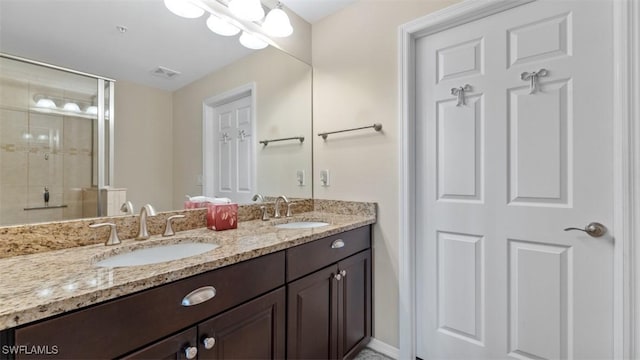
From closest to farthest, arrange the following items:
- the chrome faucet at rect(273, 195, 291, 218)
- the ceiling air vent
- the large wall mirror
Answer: the large wall mirror → the ceiling air vent → the chrome faucet at rect(273, 195, 291, 218)

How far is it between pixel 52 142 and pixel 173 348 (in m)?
0.90

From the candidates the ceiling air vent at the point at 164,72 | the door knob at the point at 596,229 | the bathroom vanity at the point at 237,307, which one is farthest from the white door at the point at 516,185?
the ceiling air vent at the point at 164,72

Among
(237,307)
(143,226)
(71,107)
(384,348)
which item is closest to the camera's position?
(237,307)

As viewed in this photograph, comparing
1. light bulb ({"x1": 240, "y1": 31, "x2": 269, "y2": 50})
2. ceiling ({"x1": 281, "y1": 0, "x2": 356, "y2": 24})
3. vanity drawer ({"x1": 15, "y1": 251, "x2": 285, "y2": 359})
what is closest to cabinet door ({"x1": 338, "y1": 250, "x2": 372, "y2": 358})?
vanity drawer ({"x1": 15, "y1": 251, "x2": 285, "y2": 359})

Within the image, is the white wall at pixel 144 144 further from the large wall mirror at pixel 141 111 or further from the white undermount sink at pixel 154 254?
the white undermount sink at pixel 154 254

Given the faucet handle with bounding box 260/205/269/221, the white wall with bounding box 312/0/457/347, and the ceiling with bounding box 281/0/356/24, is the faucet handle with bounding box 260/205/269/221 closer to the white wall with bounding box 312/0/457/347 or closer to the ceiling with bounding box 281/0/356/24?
the white wall with bounding box 312/0/457/347

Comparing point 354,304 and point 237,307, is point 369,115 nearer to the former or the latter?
point 354,304

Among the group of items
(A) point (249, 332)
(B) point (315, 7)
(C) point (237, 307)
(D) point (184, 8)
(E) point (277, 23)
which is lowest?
(A) point (249, 332)

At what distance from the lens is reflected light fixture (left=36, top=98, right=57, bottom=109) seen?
1.05m

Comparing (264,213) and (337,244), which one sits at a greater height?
(264,213)

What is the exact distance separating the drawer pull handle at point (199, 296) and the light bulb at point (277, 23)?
5.33 feet

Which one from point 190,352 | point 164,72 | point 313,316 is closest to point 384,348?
point 313,316

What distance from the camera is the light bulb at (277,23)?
5.98 feet

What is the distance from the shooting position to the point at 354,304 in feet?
5.55
